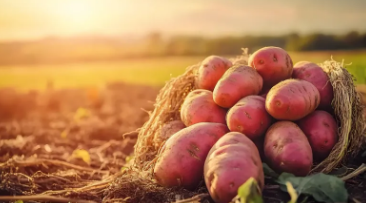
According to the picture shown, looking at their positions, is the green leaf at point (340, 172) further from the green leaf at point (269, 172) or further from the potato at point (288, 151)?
the green leaf at point (269, 172)

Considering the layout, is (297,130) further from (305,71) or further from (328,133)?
(305,71)

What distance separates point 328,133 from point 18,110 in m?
9.24

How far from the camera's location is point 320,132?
11.9ft

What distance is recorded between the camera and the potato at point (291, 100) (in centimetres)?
346

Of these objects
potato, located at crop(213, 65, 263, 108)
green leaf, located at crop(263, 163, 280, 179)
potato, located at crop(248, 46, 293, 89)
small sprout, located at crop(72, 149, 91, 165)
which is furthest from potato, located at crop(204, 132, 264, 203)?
small sprout, located at crop(72, 149, 91, 165)

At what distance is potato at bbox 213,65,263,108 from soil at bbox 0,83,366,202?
80 cm

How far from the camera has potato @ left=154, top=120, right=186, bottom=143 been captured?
416 cm

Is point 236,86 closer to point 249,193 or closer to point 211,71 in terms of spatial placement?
point 211,71

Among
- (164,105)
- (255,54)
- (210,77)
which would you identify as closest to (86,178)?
(164,105)

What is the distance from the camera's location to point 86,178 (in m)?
4.86

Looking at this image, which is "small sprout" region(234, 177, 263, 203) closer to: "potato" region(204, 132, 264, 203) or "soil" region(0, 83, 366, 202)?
"potato" region(204, 132, 264, 203)

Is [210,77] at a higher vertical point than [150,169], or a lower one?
higher

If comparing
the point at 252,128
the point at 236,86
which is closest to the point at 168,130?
the point at 236,86

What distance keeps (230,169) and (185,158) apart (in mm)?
544
